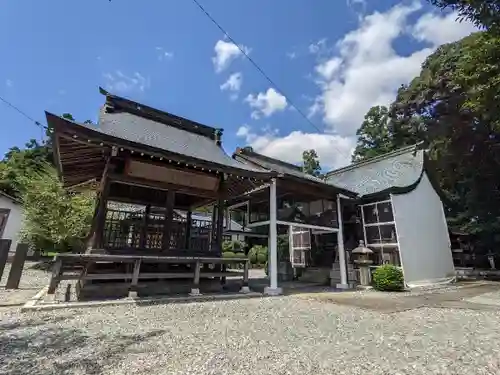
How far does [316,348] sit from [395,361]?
0.87 meters

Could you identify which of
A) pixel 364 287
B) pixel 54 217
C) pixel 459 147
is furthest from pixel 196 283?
pixel 459 147

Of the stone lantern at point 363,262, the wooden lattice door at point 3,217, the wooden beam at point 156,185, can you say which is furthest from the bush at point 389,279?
the wooden lattice door at point 3,217

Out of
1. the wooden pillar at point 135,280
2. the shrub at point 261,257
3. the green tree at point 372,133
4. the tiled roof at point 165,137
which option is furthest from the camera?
Result: the green tree at point 372,133

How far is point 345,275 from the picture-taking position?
10.2 meters

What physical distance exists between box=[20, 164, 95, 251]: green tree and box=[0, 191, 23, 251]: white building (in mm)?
4923

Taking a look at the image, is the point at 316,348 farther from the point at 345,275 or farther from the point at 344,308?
the point at 345,275

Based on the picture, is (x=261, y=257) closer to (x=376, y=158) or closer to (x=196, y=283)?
(x=376, y=158)

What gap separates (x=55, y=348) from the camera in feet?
10.6

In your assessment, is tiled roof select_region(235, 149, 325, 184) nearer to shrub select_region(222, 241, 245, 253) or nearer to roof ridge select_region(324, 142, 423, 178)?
roof ridge select_region(324, 142, 423, 178)

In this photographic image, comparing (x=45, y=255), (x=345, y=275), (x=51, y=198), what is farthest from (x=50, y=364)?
(x=45, y=255)

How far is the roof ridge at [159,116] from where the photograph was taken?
339 inches

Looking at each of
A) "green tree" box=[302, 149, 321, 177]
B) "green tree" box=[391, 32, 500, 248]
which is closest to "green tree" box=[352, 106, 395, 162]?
"green tree" box=[302, 149, 321, 177]

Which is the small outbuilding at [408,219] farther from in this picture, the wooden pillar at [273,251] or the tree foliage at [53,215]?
the tree foliage at [53,215]

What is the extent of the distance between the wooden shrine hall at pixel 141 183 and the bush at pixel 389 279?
4745 millimetres
